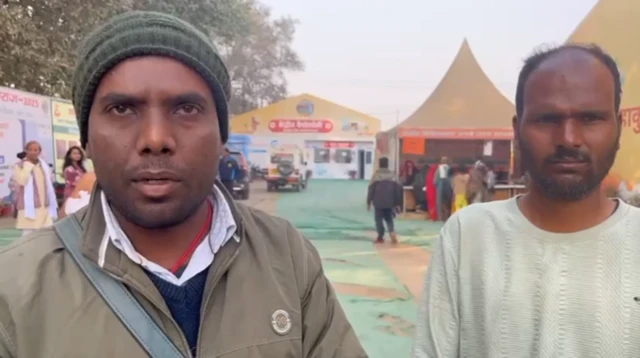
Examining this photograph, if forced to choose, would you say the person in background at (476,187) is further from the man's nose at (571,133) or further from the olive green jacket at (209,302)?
the olive green jacket at (209,302)

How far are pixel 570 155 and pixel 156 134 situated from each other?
972 millimetres

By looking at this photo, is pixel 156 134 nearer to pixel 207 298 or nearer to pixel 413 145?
pixel 207 298

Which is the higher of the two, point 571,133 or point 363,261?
point 571,133

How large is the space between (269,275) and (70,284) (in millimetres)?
415

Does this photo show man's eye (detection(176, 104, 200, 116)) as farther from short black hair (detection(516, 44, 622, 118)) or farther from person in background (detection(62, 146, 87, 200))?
person in background (detection(62, 146, 87, 200))

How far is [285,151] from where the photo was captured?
942 inches

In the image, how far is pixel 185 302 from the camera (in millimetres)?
1282

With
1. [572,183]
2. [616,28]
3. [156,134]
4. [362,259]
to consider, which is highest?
[616,28]

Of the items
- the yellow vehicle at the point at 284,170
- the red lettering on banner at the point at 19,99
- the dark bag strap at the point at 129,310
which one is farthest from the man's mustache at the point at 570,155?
the yellow vehicle at the point at 284,170

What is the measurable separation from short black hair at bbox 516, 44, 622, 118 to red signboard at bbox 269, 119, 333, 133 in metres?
31.8

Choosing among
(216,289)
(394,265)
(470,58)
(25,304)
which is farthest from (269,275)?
(470,58)

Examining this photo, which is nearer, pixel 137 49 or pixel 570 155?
pixel 137 49

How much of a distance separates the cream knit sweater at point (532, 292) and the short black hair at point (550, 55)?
29cm

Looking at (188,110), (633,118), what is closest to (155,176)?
(188,110)
